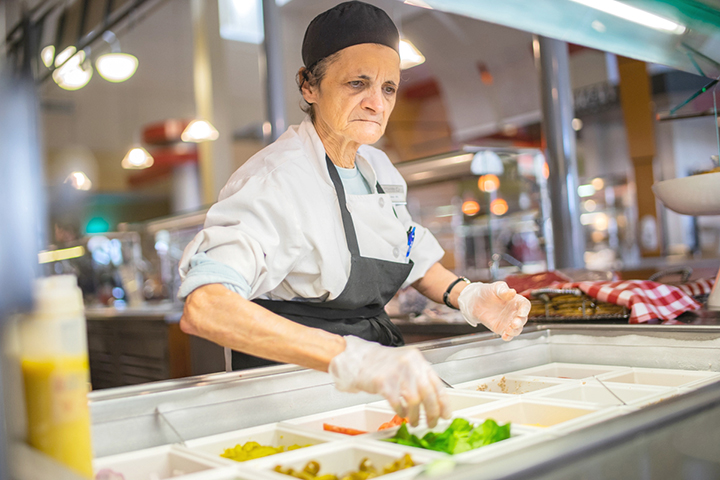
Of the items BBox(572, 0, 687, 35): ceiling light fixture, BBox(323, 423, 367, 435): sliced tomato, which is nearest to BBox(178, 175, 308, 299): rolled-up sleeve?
BBox(323, 423, 367, 435): sliced tomato

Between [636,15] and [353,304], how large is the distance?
3.08 feet

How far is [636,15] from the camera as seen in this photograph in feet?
4.94

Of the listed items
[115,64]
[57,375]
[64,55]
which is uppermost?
[64,55]

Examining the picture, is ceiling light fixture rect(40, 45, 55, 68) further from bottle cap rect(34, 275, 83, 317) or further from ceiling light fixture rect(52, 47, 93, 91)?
bottle cap rect(34, 275, 83, 317)

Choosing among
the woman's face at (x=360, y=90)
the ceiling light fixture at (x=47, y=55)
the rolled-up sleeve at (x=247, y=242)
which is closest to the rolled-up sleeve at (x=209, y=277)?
the rolled-up sleeve at (x=247, y=242)

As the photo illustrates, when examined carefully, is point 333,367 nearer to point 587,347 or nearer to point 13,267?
point 13,267

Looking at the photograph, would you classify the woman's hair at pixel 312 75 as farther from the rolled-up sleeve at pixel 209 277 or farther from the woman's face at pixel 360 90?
the rolled-up sleeve at pixel 209 277

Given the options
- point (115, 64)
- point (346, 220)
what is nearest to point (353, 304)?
point (346, 220)

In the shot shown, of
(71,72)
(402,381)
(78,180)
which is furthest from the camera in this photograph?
(78,180)

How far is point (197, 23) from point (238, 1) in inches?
54.9

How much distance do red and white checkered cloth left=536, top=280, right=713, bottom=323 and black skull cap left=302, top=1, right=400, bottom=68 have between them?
1004 millimetres

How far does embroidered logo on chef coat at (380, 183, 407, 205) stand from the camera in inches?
66.6

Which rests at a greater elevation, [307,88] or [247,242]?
[307,88]

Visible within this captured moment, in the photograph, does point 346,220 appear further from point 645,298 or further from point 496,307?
point 645,298
